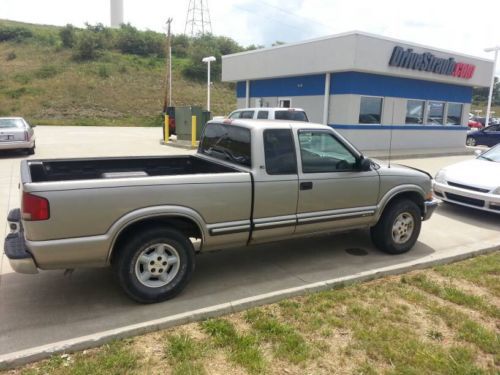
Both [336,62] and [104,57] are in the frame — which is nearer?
[336,62]

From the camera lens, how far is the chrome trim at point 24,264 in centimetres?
341

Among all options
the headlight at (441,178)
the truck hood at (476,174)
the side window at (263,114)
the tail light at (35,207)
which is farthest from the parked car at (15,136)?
the truck hood at (476,174)

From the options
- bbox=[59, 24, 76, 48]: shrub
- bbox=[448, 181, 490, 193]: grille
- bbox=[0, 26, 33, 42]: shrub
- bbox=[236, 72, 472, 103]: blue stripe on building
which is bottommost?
bbox=[448, 181, 490, 193]: grille

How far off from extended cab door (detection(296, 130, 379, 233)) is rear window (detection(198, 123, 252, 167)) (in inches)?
24.1

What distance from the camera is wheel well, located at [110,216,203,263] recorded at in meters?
3.79

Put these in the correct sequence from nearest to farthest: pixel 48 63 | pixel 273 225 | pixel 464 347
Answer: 1. pixel 464 347
2. pixel 273 225
3. pixel 48 63

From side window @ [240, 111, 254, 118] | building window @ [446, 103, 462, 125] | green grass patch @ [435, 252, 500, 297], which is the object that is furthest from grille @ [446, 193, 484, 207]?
building window @ [446, 103, 462, 125]

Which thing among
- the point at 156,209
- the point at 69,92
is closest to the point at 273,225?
the point at 156,209

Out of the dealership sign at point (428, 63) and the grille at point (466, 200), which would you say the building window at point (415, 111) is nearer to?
the dealership sign at point (428, 63)

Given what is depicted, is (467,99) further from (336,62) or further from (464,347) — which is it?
(464,347)

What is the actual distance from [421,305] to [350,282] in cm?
75

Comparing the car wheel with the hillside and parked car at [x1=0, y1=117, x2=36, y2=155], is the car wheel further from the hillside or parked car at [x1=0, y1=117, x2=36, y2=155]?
the hillside

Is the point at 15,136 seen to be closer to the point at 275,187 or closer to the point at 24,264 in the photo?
the point at 24,264

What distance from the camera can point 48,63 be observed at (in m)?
53.5
